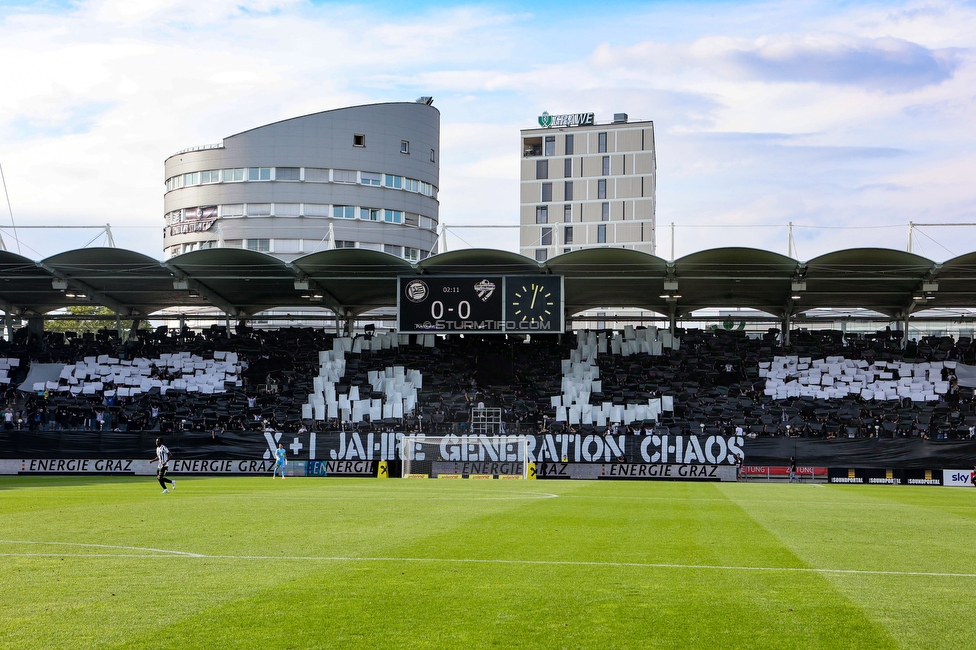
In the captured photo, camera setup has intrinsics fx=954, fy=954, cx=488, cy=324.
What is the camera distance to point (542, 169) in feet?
418

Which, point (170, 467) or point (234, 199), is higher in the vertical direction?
point (234, 199)

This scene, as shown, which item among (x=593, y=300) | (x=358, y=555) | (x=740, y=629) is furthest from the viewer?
(x=593, y=300)

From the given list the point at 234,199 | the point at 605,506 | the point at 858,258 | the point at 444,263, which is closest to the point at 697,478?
the point at 858,258

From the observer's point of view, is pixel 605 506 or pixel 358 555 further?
pixel 605 506

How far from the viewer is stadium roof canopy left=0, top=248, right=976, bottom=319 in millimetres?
45594

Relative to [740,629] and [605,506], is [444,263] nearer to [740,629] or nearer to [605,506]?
[605,506]

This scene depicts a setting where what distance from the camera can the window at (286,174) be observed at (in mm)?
95250

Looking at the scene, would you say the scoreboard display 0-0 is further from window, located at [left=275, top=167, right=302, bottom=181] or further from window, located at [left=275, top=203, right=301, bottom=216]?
window, located at [left=275, top=167, right=302, bottom=181]

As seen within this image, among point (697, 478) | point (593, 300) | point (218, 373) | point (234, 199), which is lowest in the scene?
point (697, 478)

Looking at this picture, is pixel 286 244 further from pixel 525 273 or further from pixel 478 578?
pixel 478 578

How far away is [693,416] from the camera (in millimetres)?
45281

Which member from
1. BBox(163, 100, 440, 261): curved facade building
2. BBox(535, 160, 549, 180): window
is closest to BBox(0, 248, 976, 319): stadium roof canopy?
BBox(163, 100, 440, 261): curved facade building

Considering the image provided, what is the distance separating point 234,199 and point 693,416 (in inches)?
2525

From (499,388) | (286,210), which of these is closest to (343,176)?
(286,210)
